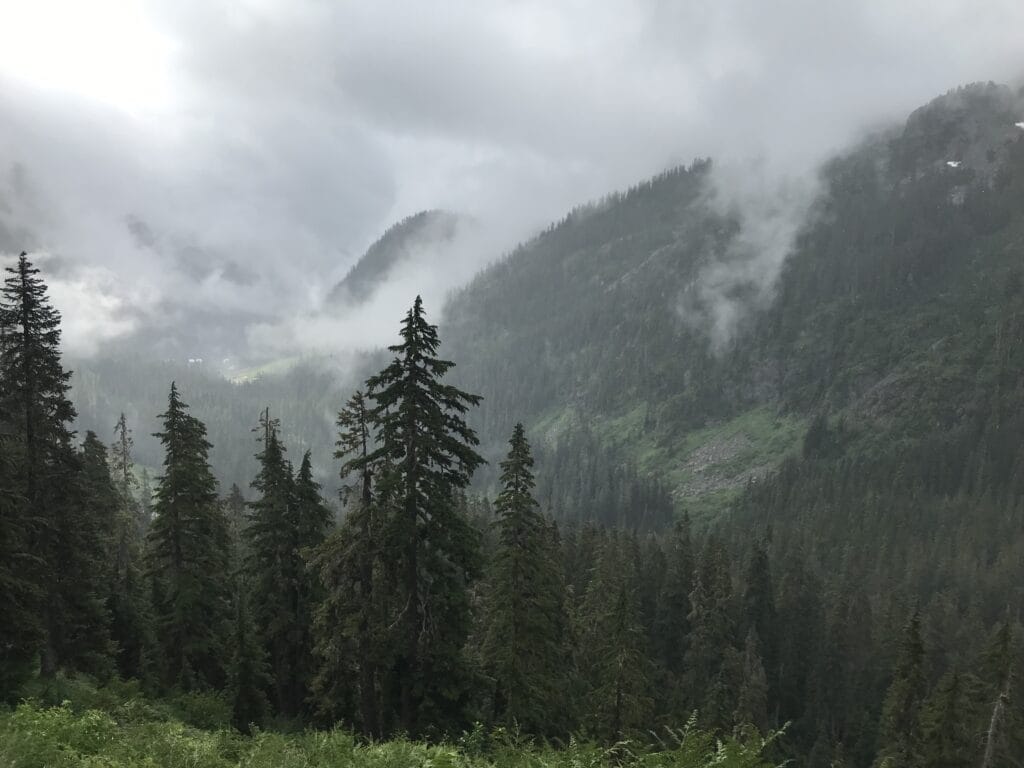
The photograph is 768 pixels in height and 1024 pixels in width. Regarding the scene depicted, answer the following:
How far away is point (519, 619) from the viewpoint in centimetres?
2555

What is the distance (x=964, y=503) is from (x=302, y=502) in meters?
164

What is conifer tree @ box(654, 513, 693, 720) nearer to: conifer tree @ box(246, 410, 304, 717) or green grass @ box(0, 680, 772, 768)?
conifer tree @ box(246, 410, 304, 717)

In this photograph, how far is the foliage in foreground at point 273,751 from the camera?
8.66 meters

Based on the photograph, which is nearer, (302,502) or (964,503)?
(302,502)

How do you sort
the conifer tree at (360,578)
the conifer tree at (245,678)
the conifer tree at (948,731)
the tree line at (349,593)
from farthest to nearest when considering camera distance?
the conifer tree at (948,731) → the conifer tree at (245,678) → the conifer tree at (360,578) → the tree line at (349,593)

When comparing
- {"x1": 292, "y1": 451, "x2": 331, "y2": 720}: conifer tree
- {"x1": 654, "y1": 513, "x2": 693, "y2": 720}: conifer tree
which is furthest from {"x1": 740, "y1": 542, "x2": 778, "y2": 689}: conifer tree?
{"x1": 292, "y1": 451, "x2": 331, "y2": 720}: conifer tree

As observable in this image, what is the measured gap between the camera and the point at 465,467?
776 inches

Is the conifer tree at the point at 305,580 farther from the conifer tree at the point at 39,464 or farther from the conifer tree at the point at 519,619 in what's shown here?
the conifer tree at the point at 519,619

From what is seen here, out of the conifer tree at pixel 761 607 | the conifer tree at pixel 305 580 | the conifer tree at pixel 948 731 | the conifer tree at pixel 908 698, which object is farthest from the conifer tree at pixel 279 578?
the conifer tree at pixel 761 607

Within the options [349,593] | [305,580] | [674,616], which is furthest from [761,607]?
[349,593]

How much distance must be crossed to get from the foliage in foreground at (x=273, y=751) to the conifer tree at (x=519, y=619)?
11.1 meters


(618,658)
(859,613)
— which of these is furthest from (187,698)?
(859,613)

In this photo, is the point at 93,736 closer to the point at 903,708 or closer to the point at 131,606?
the point at 131,606

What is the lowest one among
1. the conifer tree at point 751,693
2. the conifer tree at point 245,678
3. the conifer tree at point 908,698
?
the conifer tree at point 751,693
